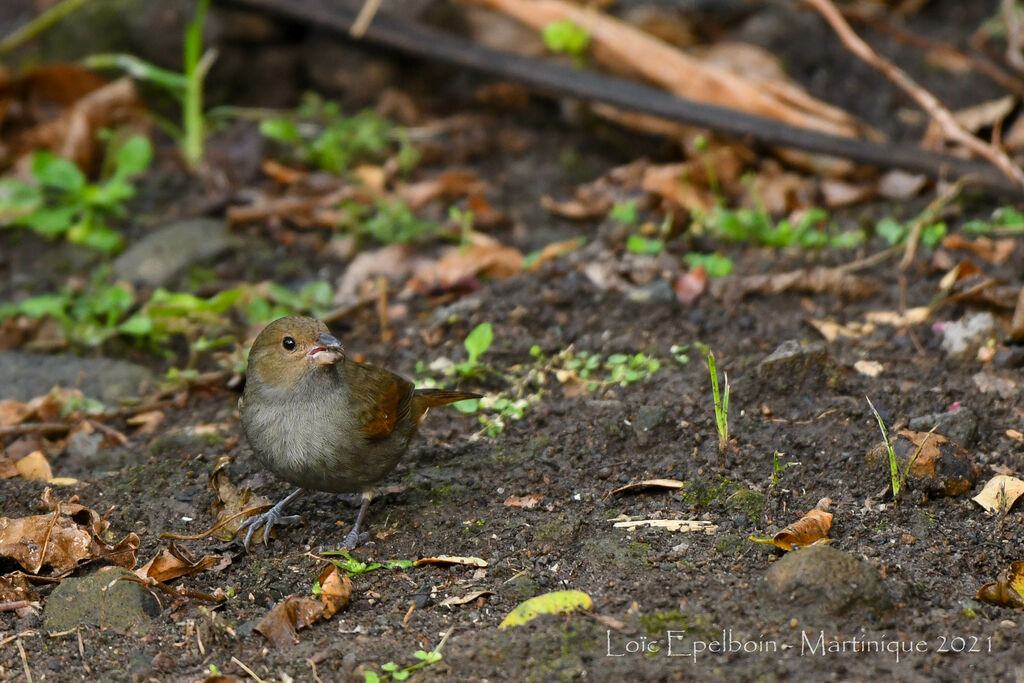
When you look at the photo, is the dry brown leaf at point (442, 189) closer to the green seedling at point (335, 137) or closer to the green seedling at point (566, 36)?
the green seedling at point (335, 137)

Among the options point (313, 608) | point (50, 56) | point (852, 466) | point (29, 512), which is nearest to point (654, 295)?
point (852, 466)

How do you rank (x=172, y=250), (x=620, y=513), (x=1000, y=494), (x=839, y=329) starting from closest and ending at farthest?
(x=1000, y=494)
(x=620, y=513)
(x=839, y=329)
(x=172, y=250)

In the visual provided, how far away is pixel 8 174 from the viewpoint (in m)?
7.17

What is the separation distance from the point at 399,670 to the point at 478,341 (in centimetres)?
207

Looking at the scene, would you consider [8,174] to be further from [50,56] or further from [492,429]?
[492,429]

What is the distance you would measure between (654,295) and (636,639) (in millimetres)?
2570

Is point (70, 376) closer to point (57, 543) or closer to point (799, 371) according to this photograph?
point (57, 543)

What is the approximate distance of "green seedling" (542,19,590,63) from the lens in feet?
22.7

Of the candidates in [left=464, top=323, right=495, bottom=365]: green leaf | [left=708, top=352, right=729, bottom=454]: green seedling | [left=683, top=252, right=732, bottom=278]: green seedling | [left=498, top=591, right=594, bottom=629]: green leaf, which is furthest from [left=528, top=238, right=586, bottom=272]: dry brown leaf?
[left=498, top=591, right=594, bottom=629]: green leaf

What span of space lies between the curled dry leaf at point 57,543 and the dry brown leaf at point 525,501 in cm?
132

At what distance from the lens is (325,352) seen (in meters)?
4.07

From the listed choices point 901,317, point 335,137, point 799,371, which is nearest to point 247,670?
point 799,371

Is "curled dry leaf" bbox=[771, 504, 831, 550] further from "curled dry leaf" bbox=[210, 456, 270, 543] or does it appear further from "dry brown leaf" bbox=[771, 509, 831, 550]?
"curled dry leaf" bbox=[210, 456, 270, 543]

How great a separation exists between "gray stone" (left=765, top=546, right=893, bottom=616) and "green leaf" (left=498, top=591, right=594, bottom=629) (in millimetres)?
546
